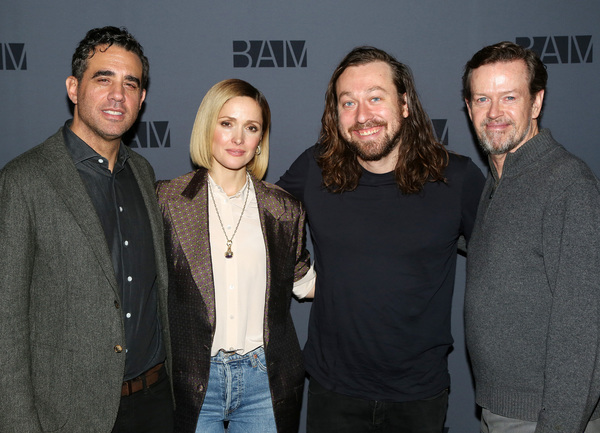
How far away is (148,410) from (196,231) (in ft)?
2.39

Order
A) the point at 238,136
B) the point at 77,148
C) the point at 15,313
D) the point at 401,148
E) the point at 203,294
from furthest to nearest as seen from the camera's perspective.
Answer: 1. the point at 401,148
2. the point at 238,136
3. the point at 203,294
4. the point at 77,148
5. the point at 15,313

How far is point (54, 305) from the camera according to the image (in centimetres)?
171

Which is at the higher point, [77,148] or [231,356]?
[77,148]

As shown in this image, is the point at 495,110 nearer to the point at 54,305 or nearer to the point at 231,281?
the point at 231,281

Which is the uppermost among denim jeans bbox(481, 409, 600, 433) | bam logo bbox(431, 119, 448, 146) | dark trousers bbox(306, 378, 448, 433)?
bam logo bbox(431, 119, 448, 146)

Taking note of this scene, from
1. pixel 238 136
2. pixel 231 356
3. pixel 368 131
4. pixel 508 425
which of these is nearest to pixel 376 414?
pixel 508 425

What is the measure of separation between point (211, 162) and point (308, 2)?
41.1 inches

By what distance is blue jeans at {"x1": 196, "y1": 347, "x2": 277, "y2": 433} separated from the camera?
205 cm

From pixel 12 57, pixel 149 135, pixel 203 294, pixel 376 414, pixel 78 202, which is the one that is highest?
pixel 12 57

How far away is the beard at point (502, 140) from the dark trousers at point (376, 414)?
41.4 inches

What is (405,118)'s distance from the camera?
94.8 inches

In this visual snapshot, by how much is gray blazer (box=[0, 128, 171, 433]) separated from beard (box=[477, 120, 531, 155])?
1483 millimetres

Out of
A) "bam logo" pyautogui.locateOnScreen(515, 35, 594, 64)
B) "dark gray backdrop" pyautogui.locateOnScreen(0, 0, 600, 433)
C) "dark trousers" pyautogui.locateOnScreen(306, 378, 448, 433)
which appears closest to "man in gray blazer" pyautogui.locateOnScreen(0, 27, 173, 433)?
"dark gray backdrop" pyautogui.locateOnScreen(0, 0, 600, 433)

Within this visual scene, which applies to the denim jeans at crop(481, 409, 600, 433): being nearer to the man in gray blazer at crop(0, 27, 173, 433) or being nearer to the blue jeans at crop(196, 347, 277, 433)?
the blue jeans at crop(196, 347, 277, 433)
